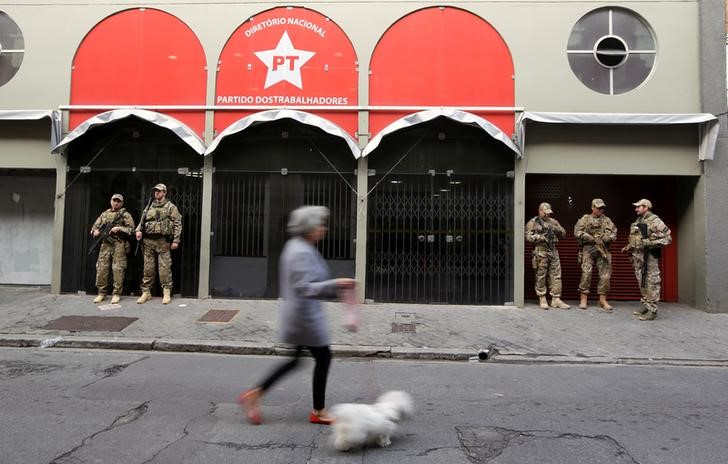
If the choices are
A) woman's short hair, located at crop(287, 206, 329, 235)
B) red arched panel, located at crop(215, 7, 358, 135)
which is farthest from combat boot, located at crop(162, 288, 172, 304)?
woman's short hair, located at crop(287, 206, 329, 235)

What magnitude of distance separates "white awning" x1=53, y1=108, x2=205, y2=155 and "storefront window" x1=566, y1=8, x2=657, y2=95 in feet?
23.9

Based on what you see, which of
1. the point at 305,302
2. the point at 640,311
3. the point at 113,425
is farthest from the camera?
the point at 640,311

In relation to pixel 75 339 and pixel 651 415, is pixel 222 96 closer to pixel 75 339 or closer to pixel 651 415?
pixel 75 339

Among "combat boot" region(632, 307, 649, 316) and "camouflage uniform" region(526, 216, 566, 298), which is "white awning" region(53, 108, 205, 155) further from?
"combat boot" region(632, 307, 649, 316)

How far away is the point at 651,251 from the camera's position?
28.2ft

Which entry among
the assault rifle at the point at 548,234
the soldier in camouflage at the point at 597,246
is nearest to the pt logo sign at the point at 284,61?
the assault rifle at the point at 548,234

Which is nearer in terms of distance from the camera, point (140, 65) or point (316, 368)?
point (316, 368)

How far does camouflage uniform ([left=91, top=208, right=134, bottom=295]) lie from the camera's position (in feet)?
30.8

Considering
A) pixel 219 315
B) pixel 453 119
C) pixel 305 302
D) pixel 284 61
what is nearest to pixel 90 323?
pixel 219 315

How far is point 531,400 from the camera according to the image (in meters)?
5.06

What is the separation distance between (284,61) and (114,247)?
4.77 meters

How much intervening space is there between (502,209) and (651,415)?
18.0 ft

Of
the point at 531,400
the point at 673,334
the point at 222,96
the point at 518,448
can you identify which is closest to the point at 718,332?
the point at 673,334

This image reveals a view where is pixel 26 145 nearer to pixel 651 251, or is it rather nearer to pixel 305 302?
pixel 305 302
